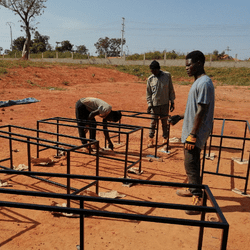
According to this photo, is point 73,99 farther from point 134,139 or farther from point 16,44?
point 16,44

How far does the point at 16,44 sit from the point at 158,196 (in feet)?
197

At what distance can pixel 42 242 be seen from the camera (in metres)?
2.62

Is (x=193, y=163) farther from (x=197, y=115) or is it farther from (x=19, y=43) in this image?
(x=19, y=43)

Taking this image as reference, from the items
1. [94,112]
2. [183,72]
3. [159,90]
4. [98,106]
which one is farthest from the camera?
[183,72]

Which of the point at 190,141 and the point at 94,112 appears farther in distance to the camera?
the point at 94,112

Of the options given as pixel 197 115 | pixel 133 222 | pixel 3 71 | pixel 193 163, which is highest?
pixel 3 71

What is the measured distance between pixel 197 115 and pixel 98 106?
272cm

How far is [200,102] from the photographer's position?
9.64 ft

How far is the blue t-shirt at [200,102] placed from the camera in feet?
9.62

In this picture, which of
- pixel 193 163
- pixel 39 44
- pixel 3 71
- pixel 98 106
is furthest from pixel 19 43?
pixel 193 163

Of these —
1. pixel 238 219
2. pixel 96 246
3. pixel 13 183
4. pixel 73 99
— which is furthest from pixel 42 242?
pixel 73 99

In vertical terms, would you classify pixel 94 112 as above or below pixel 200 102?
below

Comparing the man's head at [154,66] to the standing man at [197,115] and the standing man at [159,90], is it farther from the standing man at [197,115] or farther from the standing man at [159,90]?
the standing man at [197,115]

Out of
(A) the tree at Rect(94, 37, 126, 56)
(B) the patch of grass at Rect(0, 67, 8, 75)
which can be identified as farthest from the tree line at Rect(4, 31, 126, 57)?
(B) the patch of grass at Rect(0, 67, 8, 75)
